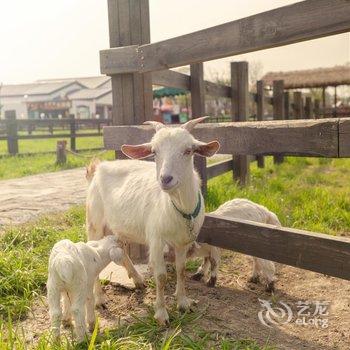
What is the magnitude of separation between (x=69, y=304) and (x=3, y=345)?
71cm

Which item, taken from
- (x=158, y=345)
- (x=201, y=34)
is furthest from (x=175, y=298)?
(x=201, y=34)

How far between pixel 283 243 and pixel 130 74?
204 centimetres

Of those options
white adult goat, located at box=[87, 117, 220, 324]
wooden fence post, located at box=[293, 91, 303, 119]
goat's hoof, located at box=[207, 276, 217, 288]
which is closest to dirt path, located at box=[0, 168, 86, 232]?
white adult goat, located at box=[87, 117, 220, 324]

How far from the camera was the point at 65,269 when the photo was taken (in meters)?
2.72

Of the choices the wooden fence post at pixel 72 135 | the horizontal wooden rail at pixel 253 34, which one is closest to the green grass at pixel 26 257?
the horizontal wooden rail at pixel 253 34

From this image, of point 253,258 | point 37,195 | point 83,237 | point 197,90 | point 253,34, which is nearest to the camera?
point 253,34

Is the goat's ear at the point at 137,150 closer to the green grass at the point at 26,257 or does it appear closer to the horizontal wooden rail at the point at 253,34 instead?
the horizontal wooden rail at the point at 253,34

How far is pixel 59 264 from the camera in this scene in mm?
2740

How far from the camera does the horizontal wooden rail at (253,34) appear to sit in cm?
256

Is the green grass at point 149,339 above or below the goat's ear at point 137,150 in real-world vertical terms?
below

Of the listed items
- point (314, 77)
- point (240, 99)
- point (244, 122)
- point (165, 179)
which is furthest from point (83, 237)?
point (314, 77)

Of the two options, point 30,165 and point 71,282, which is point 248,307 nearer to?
point 71,282

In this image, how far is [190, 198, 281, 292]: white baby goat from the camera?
12.3 ft

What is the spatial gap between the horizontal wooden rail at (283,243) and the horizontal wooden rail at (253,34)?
1240 mm
